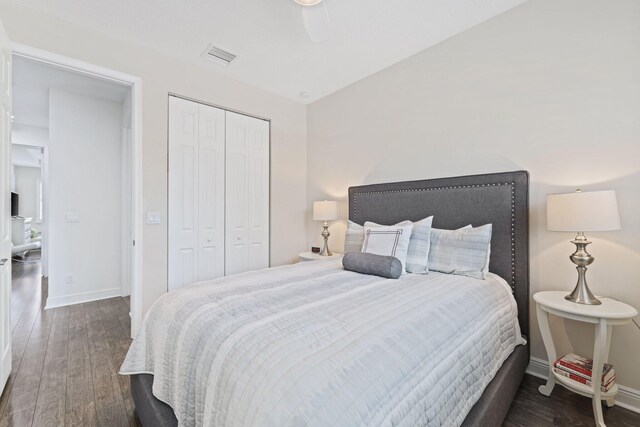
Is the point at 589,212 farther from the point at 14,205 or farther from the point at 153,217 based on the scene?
the point at 14,205

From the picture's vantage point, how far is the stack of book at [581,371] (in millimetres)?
1648

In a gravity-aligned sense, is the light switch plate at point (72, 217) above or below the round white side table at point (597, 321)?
above

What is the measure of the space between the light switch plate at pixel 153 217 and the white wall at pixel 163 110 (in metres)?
0.04

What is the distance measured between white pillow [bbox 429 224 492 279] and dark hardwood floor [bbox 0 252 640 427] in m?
0.85

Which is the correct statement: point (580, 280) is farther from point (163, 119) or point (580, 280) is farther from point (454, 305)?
point (163, 119)

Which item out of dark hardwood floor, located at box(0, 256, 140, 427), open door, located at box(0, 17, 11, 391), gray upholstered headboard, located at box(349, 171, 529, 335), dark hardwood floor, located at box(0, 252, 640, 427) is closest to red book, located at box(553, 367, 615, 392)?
dark hardwood floor, located at box(0, 252, 640, 427)

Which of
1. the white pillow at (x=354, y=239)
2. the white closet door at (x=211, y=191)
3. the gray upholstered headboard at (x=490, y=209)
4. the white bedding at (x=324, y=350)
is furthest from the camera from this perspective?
the white closet door at (x=211, y=191)

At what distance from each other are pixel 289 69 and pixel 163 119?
1.42 meters

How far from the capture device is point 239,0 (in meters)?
2.12

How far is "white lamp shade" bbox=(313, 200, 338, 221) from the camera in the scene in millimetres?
3449

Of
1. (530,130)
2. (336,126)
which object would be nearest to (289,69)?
(336,126)

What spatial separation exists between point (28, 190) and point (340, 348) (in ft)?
36.8

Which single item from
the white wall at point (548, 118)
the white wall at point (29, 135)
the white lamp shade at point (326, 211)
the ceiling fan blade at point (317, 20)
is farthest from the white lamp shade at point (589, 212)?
the white wall at point (29, 135)

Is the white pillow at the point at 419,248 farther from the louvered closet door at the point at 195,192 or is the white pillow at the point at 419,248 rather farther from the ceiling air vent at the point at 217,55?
the ceiling air vent at the point at 217,55
